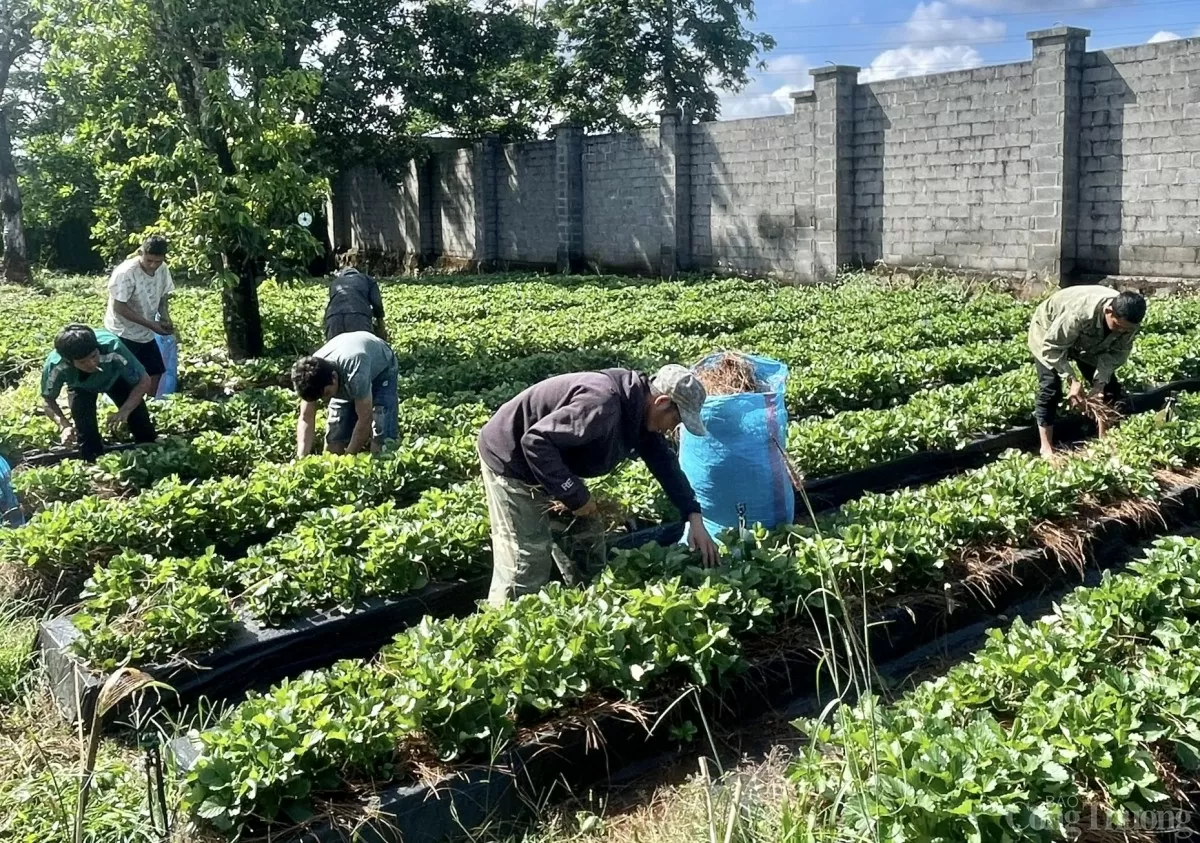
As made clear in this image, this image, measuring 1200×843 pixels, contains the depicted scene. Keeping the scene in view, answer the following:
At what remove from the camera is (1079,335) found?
768 centimetres

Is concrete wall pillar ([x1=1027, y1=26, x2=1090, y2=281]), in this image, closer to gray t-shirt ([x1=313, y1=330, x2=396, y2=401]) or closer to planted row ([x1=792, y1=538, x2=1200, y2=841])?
gray t-shirt ([x1=313, y1=330, x2=396, y2=401])

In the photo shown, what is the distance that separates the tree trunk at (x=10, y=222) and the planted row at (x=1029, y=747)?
2705 centimetres

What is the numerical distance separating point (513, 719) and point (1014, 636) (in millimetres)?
1960

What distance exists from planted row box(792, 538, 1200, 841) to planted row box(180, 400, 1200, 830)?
0.55 m

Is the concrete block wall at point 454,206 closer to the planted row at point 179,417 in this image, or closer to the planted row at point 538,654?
the planted row at point 179,417

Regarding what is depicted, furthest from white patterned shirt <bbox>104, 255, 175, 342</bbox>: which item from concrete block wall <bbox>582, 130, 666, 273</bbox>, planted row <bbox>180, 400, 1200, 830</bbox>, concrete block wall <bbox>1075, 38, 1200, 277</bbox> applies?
concrete block wall <bbox>582, 130, 666, 273</bbox>

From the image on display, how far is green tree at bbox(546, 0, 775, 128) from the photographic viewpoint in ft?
88.5

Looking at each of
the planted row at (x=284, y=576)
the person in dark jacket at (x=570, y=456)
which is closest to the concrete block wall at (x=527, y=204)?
the planted row at (x=284, y=576)

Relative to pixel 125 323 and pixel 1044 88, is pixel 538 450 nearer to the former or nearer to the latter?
pixel 125 323

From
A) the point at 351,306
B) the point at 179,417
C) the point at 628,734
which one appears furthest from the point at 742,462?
the point at 179,417

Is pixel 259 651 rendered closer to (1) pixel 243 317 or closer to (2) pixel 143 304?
(2) pixel 143 304

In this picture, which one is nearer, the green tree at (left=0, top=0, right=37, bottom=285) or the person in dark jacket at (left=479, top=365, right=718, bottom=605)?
the person in dark jacket at (left=479, top=365, right=718, bottom=605)

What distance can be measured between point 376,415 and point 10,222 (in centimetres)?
2246

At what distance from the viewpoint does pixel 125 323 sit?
929 cm
